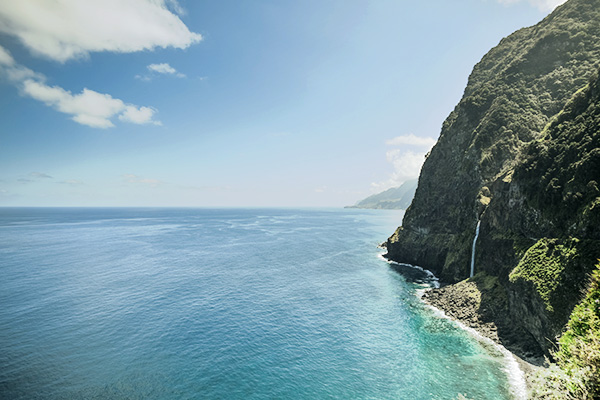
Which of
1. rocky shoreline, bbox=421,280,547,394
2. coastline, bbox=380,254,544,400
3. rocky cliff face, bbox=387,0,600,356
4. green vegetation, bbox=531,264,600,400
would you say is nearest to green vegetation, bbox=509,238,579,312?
rocky cliff face, bbox=387,0,600,356

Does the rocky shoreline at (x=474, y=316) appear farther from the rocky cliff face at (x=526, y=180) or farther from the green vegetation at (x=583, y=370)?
the green vegetation at (x=583, y=370)

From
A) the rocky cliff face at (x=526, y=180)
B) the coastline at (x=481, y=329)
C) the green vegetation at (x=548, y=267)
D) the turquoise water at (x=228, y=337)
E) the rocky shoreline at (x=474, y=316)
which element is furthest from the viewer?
the rocky cliff face at (x=526, y=180)

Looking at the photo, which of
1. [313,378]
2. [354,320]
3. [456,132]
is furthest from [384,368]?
[456,132]

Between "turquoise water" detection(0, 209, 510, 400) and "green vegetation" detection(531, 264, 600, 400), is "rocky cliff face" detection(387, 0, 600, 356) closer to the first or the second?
"turquoise water" detection(0, 209, 510, 400)

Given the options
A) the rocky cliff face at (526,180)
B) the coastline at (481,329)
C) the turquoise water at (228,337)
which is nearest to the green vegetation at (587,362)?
the coastline at (481,329)

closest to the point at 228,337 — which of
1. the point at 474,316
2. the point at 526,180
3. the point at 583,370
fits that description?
the point at 583,370

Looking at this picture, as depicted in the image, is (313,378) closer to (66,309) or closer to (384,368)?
(384,368)
